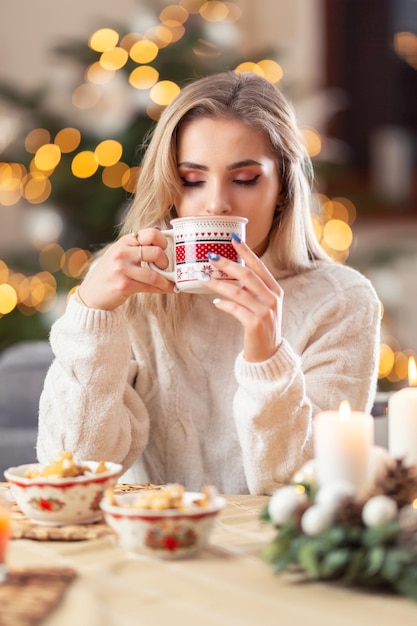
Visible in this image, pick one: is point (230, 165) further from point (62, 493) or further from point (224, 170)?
point (62, 493)

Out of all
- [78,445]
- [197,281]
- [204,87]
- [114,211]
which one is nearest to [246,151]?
[204,87]

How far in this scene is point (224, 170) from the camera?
1.53 metres

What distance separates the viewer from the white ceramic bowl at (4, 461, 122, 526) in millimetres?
1033

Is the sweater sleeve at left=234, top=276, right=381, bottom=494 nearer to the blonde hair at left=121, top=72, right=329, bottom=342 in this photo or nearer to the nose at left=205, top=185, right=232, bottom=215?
the blonde hair at left=121, top=72, right=329, bottom=342

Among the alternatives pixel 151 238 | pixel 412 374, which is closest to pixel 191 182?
pixel 151 238

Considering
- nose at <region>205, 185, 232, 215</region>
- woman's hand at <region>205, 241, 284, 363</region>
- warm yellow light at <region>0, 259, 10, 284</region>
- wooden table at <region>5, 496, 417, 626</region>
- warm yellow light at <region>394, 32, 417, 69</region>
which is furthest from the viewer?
warm yellow light at <region>394, 32, 417, 69</region>

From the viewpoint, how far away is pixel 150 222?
1.68 m

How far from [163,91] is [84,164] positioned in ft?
1.26

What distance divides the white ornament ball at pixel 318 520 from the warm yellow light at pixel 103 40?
9.25ft

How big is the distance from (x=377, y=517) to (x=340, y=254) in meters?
2.96

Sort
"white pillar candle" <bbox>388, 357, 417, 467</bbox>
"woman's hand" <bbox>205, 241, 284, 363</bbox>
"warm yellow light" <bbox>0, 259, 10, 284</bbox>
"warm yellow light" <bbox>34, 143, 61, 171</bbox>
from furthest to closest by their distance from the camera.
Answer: "warm yellow light" <bbox>0, 259, 10, 284</bbox>
"warm yellow light" <bbox>34, 143, 61, 171</bbox>
"woman's hand" <bbox>205, 241, 284, 363</bbox>
"white pillar candle" <bbox>388, 357, 417, 467</bbox>

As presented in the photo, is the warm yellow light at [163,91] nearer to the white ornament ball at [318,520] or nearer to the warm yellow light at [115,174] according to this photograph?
the warm yellow light at [115,174]

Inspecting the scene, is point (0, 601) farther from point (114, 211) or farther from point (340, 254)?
point (340, 254)

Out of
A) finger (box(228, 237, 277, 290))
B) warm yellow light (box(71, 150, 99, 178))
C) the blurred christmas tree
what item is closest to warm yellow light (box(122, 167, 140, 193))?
the blurred christmas tree
